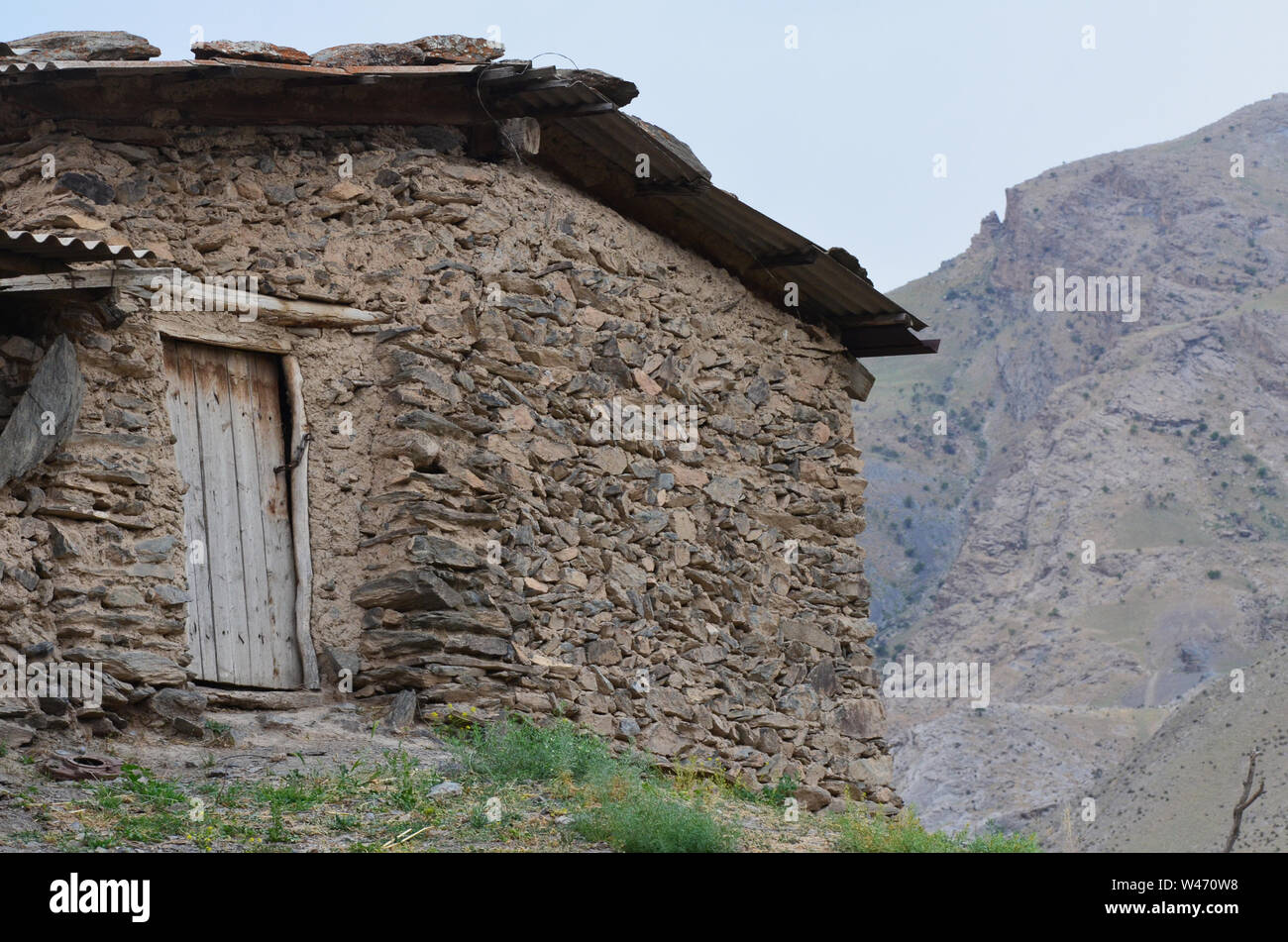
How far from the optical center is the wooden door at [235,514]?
6.80 meters

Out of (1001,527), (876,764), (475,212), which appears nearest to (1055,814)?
(1001,527)

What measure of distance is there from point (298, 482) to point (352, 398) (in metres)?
0.49

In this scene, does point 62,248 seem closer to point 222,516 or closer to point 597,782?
point 222,516

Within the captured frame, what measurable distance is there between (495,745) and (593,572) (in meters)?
1.44

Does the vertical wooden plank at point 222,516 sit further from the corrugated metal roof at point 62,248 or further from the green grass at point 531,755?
the green grass at point 531,755

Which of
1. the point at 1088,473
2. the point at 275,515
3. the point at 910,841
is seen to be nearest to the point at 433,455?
the point at 275,515

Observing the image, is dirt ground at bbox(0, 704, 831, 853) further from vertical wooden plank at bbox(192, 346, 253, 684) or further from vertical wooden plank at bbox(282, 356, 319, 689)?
vertical wooden plank at bbox(282, 356, 319, 689)

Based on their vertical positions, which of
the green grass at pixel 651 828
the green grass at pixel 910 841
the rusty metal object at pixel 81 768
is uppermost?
the rusty metal object at pixel 81 768

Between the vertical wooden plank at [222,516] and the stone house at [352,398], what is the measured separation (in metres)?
0.02

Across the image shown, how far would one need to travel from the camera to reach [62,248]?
6031mm

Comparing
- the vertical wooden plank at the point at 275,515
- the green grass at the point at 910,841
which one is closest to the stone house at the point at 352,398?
the vertical wooden plank at the point at 275,515

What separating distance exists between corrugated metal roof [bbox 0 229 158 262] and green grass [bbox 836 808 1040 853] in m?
3.87

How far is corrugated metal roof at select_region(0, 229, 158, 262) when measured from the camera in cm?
592

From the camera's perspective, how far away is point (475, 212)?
751 centimetres
